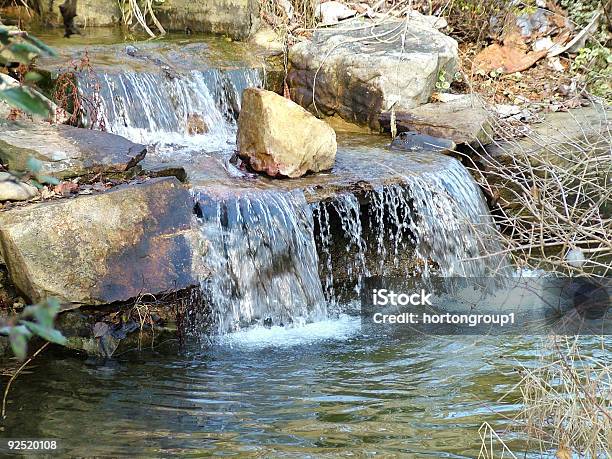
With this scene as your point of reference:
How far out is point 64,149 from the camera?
18.6 feet

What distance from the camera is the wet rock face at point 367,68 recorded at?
8.09 meters

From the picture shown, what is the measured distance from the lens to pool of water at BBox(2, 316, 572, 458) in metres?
3.94

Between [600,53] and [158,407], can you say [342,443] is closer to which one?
[158,407]

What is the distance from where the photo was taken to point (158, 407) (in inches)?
173

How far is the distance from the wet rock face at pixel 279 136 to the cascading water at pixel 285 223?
1.00 ft

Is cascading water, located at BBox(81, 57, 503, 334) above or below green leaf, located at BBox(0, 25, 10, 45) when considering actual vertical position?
below

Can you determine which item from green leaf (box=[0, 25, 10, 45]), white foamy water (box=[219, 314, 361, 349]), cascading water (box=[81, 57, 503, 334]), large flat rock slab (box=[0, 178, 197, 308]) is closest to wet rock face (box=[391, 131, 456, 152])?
cascading water (box=[81, 57, 503, 334])

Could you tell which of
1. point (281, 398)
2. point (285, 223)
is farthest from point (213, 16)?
point (281, 398)

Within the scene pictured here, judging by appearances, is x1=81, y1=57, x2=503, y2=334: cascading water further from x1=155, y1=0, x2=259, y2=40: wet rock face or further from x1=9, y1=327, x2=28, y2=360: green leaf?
x1=9, y1=327, x2=28, y2=360: green leaf

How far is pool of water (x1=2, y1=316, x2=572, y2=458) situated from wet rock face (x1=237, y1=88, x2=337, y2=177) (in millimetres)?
1438

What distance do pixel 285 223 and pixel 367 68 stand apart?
2829mm

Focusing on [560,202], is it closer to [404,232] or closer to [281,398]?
[281,398]

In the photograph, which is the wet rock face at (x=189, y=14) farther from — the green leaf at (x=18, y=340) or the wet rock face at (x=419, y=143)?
the green leaf at (x=18, y=340)

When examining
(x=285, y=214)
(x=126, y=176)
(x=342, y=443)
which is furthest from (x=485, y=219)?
(x=342, y=443)
